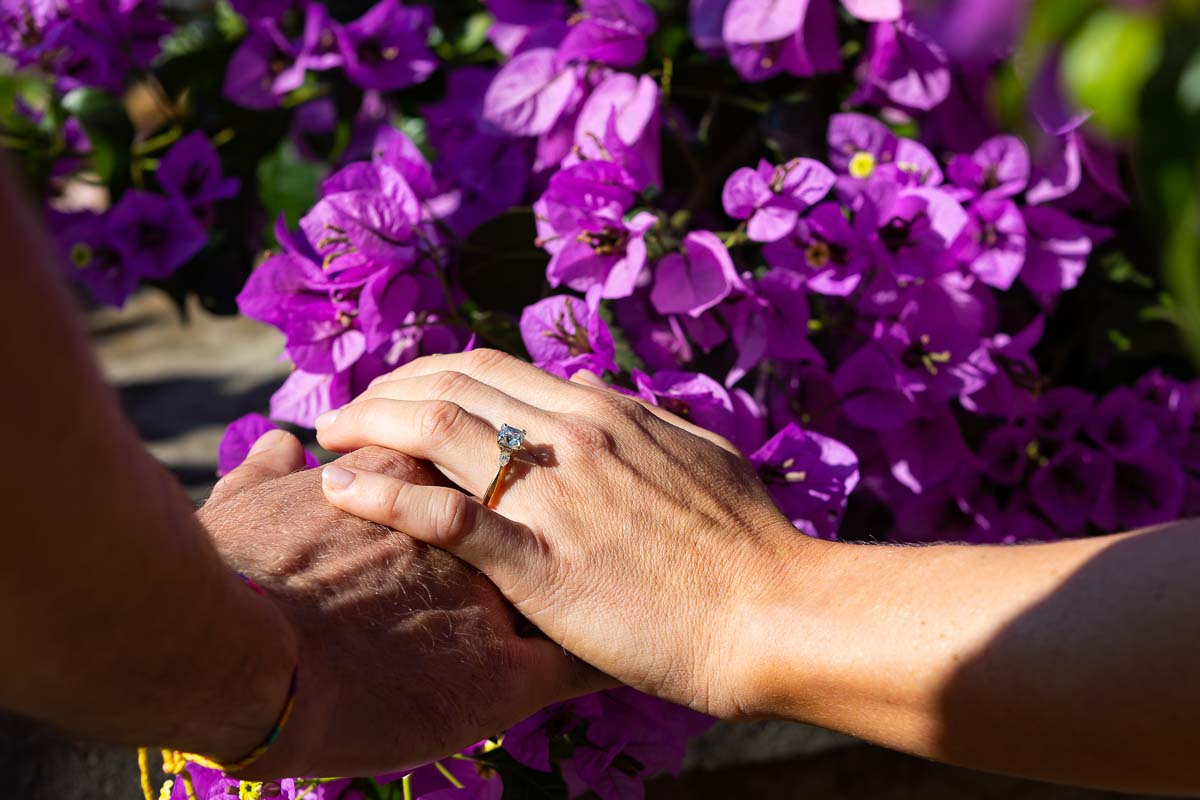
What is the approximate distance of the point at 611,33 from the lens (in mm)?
1290

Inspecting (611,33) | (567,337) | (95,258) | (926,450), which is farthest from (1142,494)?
(95,258)

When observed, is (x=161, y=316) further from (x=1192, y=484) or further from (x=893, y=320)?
(x=1192, y=484)

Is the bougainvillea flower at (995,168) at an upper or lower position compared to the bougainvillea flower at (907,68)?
lower

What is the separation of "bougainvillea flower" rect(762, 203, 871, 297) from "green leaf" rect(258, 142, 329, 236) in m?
0.70

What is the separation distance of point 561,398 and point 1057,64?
815 mm

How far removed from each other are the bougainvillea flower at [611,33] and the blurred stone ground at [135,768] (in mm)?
946

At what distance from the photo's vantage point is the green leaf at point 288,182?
1564 millimetres

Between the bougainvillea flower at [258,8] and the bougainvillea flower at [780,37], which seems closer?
the bougainvillea flower at [780,37]

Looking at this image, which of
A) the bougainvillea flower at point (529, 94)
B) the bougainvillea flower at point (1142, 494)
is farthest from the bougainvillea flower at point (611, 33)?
the bougainvillea flower at point (1142, 494)

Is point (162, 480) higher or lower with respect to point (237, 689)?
higher

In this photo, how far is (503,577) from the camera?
98cm

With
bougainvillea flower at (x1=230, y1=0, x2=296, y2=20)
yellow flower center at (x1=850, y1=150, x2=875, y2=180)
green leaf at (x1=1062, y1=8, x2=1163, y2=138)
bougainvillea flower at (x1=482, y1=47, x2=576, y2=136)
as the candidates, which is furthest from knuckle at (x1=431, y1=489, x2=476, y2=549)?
bougainvillea flower at (x1=230, y1=0, x2=296, y2=20)

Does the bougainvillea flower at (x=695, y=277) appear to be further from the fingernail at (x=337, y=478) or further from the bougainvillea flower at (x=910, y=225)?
the fingernail at (x=337, y=478)

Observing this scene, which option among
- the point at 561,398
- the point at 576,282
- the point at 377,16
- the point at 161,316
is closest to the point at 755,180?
the point at 576,282
